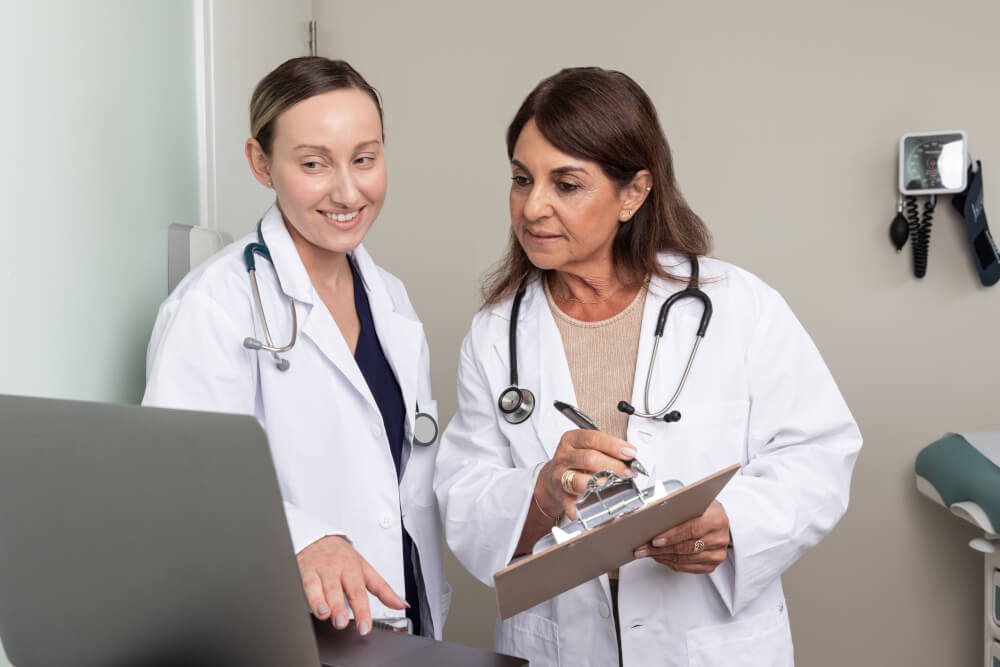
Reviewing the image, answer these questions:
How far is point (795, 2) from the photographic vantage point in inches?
97.6

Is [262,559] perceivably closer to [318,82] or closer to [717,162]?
[318,82]

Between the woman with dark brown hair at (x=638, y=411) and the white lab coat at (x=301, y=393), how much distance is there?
102 mm

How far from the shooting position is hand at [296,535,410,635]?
2.47ft

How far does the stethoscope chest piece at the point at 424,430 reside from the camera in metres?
1.41

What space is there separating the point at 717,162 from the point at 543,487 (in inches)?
64.4

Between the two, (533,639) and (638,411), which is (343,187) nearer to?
(638,411)

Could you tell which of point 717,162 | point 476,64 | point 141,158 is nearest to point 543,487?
point 141,158

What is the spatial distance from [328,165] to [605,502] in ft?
2.26

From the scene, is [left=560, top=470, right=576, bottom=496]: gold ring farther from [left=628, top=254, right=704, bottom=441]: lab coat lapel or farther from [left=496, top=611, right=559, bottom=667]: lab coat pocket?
[left=496, top=611, right=559, bottom=667]: lab coat pocket

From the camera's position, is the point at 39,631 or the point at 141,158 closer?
the point at 39,631

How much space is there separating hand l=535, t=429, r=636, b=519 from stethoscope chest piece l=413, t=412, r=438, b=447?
0.96 feet

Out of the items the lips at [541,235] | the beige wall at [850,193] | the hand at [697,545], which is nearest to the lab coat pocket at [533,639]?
the hand at [697,545]

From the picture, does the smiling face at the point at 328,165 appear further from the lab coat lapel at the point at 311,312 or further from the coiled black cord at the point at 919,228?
the coiled black cord at the point at 919,228

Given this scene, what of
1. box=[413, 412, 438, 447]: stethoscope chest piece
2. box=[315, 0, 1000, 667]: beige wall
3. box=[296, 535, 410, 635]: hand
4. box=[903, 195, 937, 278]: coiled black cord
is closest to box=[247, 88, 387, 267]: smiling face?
box=[413, 412, 438, 447]: stethoscope chest piece
